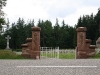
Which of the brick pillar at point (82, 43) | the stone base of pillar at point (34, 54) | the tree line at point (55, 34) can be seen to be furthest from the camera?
the tree line at point (55, 34)

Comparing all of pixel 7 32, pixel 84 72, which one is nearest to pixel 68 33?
pixel 7 32

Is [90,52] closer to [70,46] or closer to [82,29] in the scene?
[82,29]

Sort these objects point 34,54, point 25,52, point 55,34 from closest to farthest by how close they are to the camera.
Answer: point 34,54 → point 25,52 → point 55,34

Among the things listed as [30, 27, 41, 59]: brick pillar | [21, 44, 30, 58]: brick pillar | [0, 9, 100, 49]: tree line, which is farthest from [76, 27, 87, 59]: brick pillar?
[0, 9, 100, 49]: tree line

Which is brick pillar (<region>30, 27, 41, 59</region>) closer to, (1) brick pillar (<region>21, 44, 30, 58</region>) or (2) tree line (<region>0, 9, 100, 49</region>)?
(1) brick pillar (<region>21, 44, 30, 58</region>)

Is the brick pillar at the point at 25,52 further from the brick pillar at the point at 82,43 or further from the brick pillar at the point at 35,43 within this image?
the brick pillar at the point at 82,43

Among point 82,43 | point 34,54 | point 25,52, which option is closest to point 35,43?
point 34,54

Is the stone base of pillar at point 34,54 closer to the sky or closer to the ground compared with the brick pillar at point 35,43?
closer to the ground

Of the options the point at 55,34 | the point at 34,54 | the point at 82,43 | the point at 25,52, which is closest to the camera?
the point at 34,54

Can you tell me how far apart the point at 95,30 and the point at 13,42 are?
1099 inches

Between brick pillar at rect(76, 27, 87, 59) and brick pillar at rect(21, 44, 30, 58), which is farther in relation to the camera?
brick pillar at rect(76, 27, 87, 59)

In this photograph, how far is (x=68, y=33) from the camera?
87.3 meters

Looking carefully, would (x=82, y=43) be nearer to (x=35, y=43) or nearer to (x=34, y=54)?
(x=35, y=43)

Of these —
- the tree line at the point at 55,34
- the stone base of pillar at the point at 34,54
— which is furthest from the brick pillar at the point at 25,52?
the tree line at the point at 55,34
